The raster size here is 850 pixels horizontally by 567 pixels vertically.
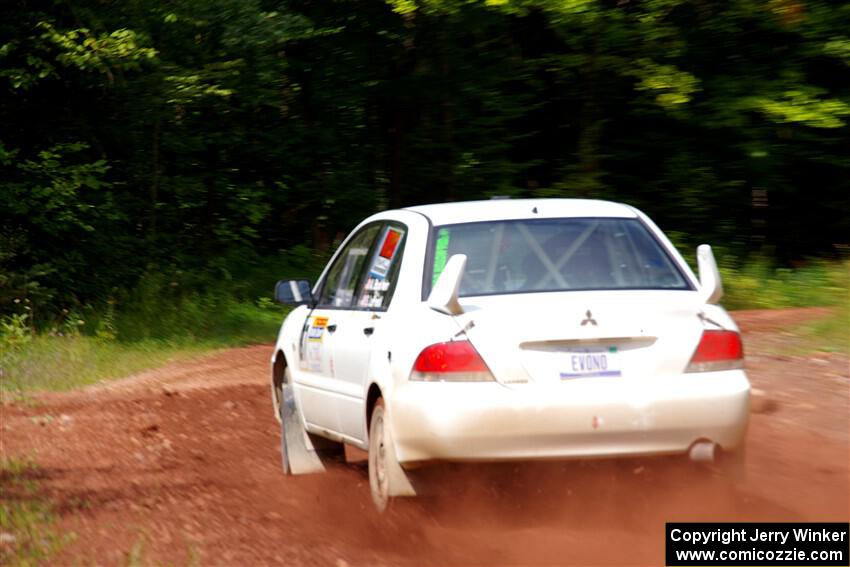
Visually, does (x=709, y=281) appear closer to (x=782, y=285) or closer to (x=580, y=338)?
(x=580, y=338)

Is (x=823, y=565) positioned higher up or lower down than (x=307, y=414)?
higher up

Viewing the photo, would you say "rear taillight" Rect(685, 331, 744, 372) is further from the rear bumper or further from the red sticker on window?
the red sticker on window

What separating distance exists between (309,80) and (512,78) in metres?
4.14

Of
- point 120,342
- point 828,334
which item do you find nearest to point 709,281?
point 828,334

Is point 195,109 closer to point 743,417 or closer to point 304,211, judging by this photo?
point 304,211

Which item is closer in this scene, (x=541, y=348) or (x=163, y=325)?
(x=541, y=348)

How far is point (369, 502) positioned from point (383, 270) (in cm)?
129

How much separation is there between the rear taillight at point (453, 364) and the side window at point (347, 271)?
1.69 meters

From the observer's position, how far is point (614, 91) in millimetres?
24281

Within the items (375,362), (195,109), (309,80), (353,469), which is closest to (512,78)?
(309,80)

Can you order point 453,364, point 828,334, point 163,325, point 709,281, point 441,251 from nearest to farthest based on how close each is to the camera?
point 453,364
point 709,281
point 441,251
point 828,334
point 163,325

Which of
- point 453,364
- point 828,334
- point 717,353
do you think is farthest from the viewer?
point 828,334

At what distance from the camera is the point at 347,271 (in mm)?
8406

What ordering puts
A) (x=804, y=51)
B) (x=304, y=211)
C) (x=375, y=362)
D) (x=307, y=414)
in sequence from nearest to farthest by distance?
(x=375, y=362)
(x=307, y=414)
(x=804, y=51)
(x=304, y=211)
